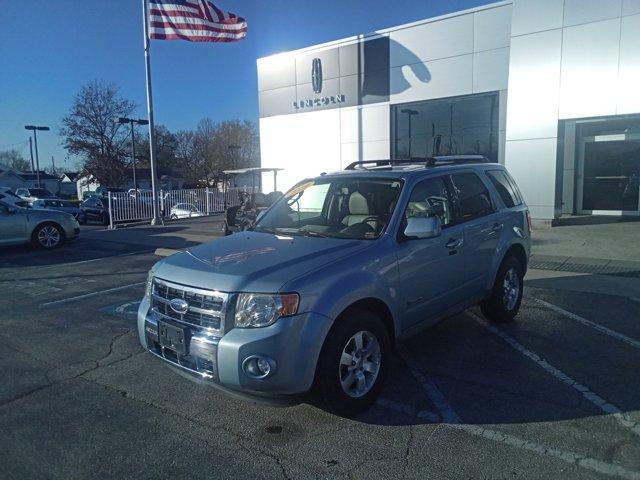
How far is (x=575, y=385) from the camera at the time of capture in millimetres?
3865

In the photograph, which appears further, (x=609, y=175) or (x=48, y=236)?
(x=609, y=175)

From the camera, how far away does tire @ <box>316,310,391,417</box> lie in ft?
10.3

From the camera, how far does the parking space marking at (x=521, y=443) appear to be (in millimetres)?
2744

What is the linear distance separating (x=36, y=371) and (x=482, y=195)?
193 inches

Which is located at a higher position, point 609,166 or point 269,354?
point 609,166

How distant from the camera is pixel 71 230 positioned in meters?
13.1

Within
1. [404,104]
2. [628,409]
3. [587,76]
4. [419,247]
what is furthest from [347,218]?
[404,104]

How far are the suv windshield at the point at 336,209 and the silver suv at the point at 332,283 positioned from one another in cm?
1

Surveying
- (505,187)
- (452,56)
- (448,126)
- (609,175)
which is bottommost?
(505,187)

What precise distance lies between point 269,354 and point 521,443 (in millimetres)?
1764

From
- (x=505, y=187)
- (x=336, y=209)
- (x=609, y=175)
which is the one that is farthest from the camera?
(x=609, y=175)

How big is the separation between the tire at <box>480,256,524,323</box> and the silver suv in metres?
0.03

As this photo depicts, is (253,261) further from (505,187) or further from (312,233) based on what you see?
(505,187)

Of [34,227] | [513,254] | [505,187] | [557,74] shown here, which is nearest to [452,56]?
[557,74]
